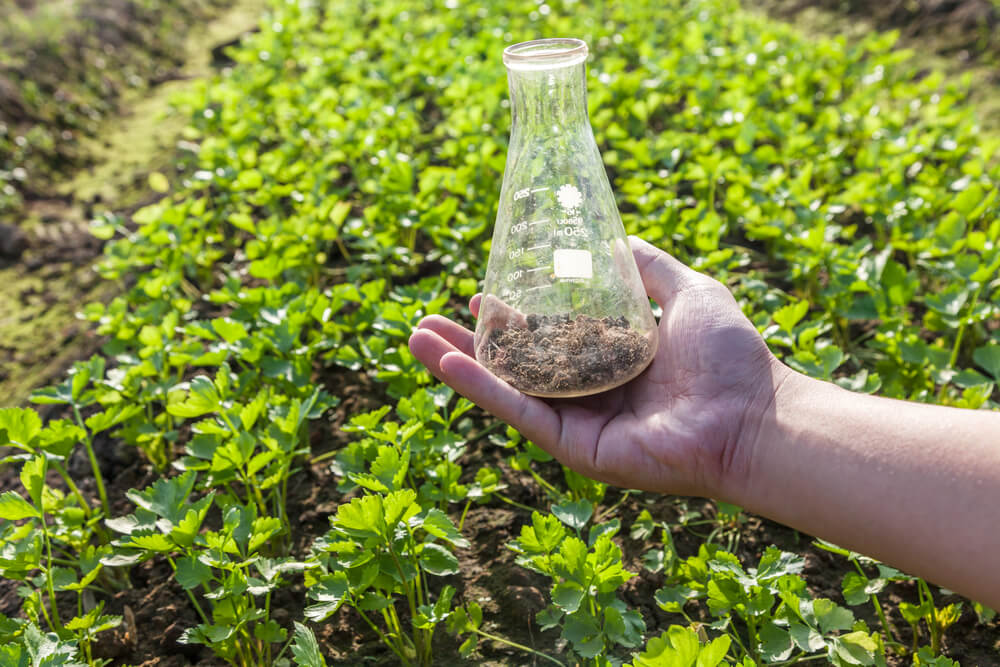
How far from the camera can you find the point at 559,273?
2.00m

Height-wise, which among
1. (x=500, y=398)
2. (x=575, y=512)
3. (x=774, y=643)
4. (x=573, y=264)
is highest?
(x=573, y=264)

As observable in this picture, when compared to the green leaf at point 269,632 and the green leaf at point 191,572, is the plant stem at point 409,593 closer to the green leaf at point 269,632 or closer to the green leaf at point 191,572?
the green leaf at point 269,632

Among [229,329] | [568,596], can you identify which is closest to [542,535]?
[568,596]

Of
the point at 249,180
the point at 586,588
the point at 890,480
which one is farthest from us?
the point at 249,180

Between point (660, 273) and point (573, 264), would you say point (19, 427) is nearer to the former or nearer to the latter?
point (573, 264)

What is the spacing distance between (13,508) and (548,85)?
1.43 metres

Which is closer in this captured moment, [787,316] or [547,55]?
[547,55]

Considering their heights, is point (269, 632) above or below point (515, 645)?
above

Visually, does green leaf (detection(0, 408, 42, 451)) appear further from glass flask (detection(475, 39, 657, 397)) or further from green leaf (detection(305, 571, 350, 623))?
glass flask (detection(475, 39, 657, 397))

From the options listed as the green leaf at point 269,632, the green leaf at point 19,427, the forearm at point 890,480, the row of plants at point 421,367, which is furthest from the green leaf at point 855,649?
the green leaf at point 19,427

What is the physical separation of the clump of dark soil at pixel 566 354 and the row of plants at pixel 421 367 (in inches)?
9.7

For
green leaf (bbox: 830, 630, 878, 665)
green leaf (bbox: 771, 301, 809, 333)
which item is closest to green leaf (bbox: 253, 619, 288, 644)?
green leaf (bbox: 830, 630, 878, 665)

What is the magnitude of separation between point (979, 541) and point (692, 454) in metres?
0.54

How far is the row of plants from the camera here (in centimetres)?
169
